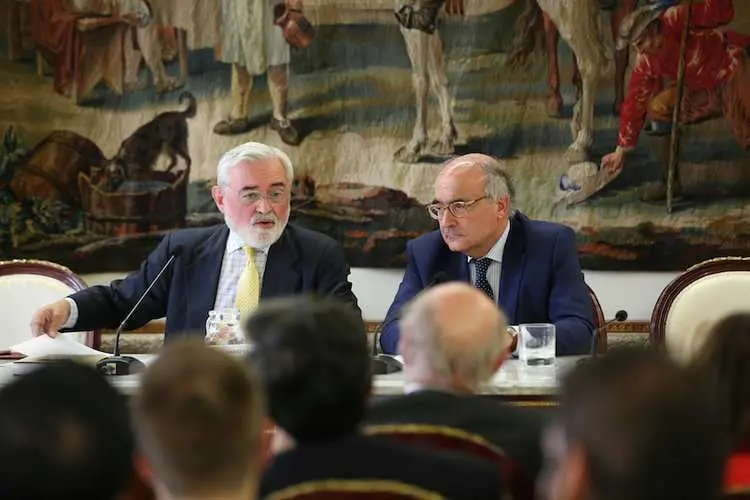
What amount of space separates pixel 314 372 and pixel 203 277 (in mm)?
2314

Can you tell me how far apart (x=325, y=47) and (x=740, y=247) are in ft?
6.29

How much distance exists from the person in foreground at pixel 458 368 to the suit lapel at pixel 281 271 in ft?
5.79

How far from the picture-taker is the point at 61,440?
133 centimetres

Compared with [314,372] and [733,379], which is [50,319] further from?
[733,379]

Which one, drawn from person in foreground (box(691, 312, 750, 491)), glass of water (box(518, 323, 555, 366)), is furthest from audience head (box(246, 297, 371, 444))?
glass of water (box(518, 323, 555, 366))

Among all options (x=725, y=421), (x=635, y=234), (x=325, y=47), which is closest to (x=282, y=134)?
(x=325, y=47)

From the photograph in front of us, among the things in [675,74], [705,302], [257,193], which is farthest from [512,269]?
[675,74]

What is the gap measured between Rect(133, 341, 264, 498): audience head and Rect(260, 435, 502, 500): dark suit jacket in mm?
157

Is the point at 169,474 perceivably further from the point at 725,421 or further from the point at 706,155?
the point at 706,155

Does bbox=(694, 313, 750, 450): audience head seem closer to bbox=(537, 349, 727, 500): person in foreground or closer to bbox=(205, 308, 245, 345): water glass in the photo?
bbox=(537, 349, 727, 500): person in foreground

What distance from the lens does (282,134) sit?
15.9ft

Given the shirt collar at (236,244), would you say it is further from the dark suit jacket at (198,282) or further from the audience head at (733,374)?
the audience head at (733,374)

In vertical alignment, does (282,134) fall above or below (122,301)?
above

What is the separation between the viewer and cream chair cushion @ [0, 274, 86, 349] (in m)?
4.21
